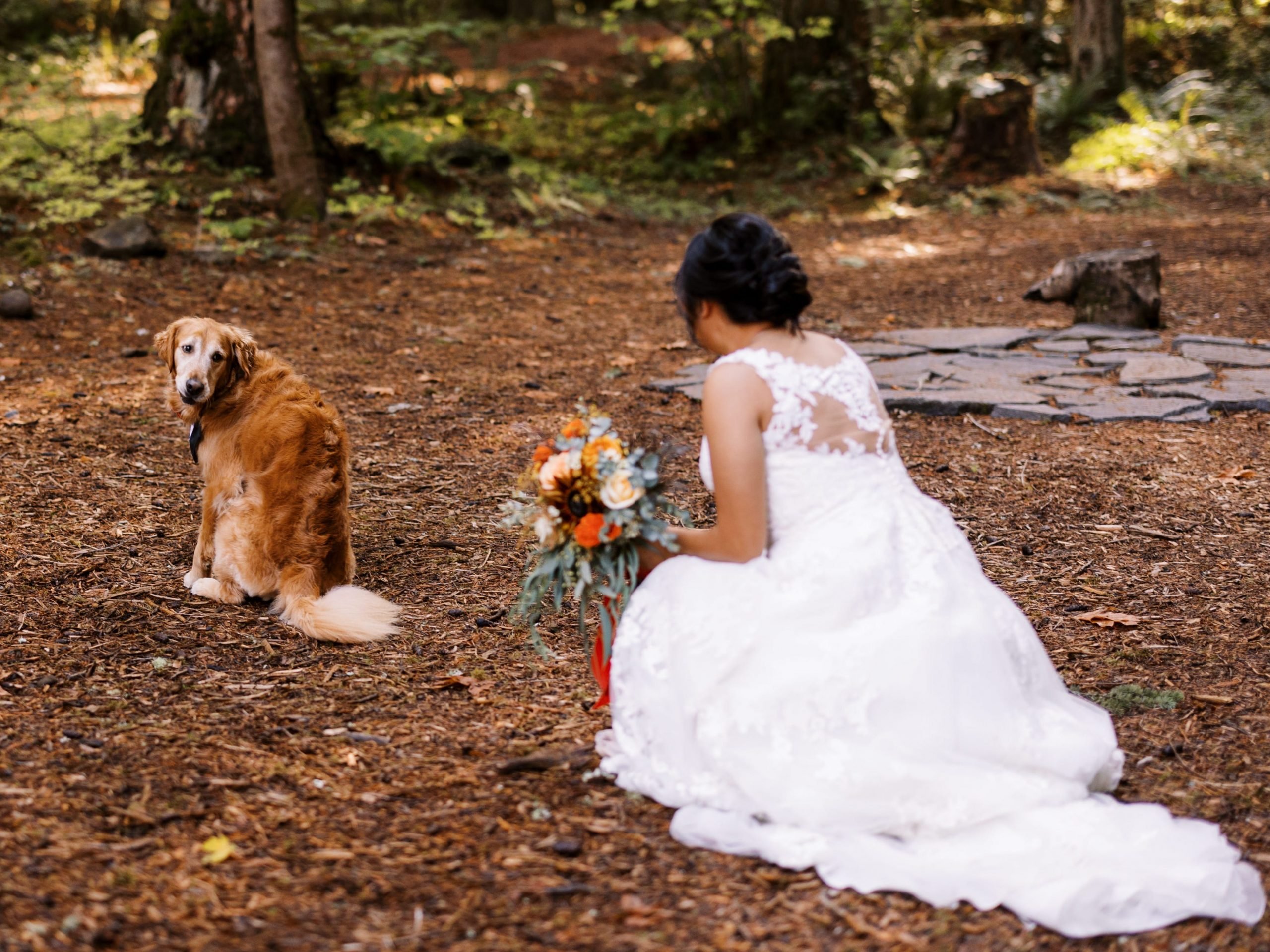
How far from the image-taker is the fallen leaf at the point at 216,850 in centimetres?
278

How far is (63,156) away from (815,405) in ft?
32.8

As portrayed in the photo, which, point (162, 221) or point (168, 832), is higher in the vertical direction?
point (162, 221)

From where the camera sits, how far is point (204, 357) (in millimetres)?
4418

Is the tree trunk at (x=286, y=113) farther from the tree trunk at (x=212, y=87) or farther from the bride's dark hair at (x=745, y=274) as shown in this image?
the bride's dark hair at (x=745, y=274)

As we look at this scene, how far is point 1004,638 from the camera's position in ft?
10.1

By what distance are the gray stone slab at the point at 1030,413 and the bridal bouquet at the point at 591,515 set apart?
4106 millimetres

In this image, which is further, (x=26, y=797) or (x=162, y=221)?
(x=162, y=221)

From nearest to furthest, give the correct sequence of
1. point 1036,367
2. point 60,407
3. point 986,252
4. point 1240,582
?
1. point 1240,582
2. point 60,407
3. point 1036,367
4. point 986,252

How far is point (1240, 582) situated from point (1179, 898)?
2464 mm

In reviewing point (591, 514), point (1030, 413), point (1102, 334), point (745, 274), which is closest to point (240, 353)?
point (591, 514)

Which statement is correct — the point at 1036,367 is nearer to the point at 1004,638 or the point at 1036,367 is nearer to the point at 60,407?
the point at 1004,638

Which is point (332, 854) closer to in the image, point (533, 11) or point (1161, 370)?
point (1161, 370)

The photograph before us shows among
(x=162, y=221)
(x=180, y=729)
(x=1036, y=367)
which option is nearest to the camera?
(x=180, y=729)

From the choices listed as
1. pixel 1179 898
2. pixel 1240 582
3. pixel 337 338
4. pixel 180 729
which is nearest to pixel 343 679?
pixel 180 729
